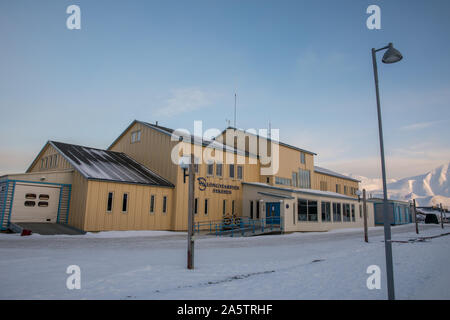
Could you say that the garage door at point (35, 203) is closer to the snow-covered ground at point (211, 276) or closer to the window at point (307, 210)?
the snow-covered ground at point (211, 276)

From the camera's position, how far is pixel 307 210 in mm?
31172

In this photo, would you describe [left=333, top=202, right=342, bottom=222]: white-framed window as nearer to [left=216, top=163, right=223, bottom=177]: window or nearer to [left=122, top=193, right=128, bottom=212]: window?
[left=216, top=163, right=223, bottom=177]: window

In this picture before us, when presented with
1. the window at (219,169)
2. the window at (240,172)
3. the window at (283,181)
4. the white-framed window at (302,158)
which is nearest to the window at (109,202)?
the window at (219,169)

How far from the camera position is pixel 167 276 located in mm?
8391

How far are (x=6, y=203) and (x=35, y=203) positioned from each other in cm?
174

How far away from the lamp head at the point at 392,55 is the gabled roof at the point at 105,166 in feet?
64.4

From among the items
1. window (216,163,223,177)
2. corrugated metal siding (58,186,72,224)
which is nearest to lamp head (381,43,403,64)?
corrugated metal siding (58,186,72,224)

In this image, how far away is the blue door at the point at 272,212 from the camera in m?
29.1

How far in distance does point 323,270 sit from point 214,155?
21.5 m

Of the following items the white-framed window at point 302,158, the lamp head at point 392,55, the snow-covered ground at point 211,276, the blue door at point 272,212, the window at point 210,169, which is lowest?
the snow-covered ground at point 211,276

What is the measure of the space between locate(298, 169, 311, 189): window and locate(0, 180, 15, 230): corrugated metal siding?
1160 inches

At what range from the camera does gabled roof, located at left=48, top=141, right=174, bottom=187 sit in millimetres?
23547

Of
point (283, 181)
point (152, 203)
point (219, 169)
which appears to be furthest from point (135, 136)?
point (283, 181)
